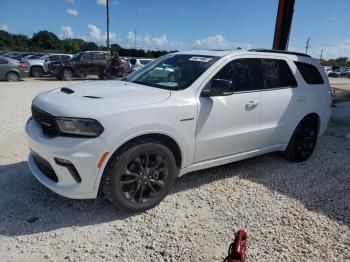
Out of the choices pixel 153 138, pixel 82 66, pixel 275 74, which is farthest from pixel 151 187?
pixel 82 66

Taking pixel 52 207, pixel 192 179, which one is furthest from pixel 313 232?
pixel 52 207

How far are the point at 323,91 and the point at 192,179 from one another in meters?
2.68

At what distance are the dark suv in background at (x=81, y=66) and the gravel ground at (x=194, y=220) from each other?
15.0 meters

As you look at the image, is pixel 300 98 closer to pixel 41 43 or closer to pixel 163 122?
pixel 163 122

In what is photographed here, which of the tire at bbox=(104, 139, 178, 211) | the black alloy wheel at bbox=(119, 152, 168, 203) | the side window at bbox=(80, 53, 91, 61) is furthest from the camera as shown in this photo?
the side window at bbox=(80, 53, 91, 61)

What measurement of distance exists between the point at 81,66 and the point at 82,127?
1729cm

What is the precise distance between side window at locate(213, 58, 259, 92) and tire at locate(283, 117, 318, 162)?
4.21ft

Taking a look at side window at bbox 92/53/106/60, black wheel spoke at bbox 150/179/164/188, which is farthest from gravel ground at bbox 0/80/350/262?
side window at bbox 92/53/106/60

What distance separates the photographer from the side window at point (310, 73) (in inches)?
197

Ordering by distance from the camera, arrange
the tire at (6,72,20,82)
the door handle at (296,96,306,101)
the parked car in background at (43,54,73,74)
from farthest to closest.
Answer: the parked car in background at (43,54,73,74) < the tire at (6,72,20,82) < the door handle at (296,96,306,101)

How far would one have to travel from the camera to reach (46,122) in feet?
10.6

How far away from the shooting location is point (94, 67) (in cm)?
1944

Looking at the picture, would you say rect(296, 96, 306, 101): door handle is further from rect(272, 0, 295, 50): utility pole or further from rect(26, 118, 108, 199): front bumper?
rect(272, 0, 295, 50): utility pole

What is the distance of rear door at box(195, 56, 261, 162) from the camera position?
374 centimetres
